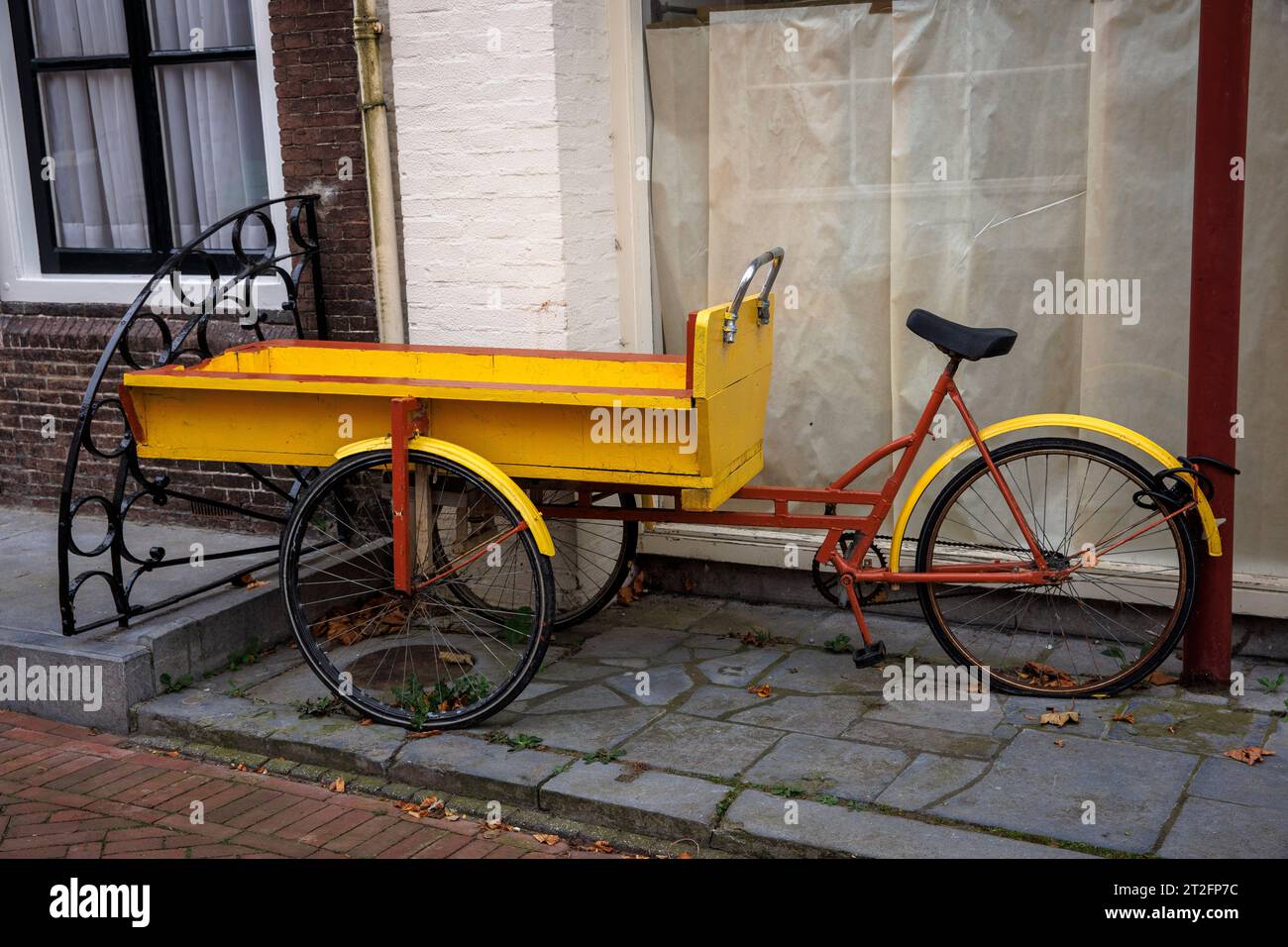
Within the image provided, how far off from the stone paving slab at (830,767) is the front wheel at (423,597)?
85 centimetres

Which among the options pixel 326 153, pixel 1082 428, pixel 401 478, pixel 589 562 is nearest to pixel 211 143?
pixel 326 153

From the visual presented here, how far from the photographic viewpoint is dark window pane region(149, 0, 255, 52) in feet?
22.5

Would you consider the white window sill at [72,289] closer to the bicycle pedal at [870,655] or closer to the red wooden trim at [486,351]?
the red wooden trim at [486,351]

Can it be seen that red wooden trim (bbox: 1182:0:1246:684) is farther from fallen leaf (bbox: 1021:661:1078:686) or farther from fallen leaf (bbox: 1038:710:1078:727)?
fallen leaf (bbox: 1038:710:1078:727)

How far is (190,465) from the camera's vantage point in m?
6.99

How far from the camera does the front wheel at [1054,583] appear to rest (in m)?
4.77

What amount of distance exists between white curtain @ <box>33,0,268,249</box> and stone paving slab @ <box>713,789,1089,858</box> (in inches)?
175

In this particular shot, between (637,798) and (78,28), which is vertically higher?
(78,28)

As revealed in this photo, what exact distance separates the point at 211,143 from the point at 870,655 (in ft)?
14.7

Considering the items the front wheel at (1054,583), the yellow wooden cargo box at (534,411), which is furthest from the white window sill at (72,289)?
the front wheel at (1054,583)

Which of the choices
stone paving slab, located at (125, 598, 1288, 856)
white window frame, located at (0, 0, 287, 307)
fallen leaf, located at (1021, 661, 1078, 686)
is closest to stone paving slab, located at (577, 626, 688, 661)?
stone paving slab, located at (125, 598, 1288, 856)

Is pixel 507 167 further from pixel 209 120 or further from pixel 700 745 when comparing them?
pixel 700 745

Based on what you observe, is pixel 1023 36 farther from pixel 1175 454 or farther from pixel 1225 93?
pixel 1175 454

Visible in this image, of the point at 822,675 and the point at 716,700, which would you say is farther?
the point at 822,675
